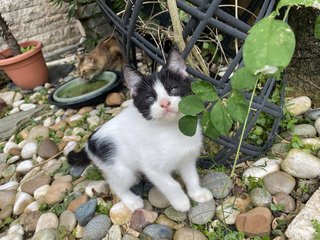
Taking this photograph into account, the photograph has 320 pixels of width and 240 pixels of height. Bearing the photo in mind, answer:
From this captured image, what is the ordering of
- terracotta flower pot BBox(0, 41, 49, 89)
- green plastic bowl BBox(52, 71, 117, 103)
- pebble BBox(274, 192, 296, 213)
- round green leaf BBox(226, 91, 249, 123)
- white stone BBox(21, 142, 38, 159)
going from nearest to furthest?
1. round green leaf BBox(226, 91, 249, 123)
2. pebble BBox(274, 192, 296, 213)
3. white stone BBox(21, 142, 38, 159)
4. green plastic bowl BBox(52, 71, 117, 103)
5. terracotta flower pot BBox(0, 41, 49, 89)

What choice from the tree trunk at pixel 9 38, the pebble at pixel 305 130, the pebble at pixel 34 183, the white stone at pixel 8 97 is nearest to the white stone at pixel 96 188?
the pebble at pixel 34 183

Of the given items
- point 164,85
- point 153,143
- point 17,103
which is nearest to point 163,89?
point 164,85

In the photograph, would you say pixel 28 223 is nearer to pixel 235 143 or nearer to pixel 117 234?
pixel 117 234

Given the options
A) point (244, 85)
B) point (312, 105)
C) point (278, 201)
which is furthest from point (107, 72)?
point (244, 85)

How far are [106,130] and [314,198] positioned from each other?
760 millimetres

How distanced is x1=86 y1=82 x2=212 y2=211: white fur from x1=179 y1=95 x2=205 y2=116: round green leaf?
0.17 m

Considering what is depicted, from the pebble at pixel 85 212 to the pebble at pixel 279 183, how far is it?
0.65 m

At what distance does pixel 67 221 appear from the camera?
1.32 m

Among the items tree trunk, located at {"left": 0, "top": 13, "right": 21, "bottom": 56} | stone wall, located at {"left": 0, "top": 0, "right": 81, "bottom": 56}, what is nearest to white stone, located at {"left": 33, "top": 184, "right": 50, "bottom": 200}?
tree trunk, located at {"left": 0, "top": 13, "right": 21, "bottom": 56}

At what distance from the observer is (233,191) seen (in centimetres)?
125

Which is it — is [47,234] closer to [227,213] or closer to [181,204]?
[181,204]

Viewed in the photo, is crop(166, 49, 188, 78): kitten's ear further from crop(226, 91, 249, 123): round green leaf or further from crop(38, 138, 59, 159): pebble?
crop(38, 138, 59, 159): pebble

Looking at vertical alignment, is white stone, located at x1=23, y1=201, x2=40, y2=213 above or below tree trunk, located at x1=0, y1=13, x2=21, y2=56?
below

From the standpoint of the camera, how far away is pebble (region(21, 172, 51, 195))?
156cm
